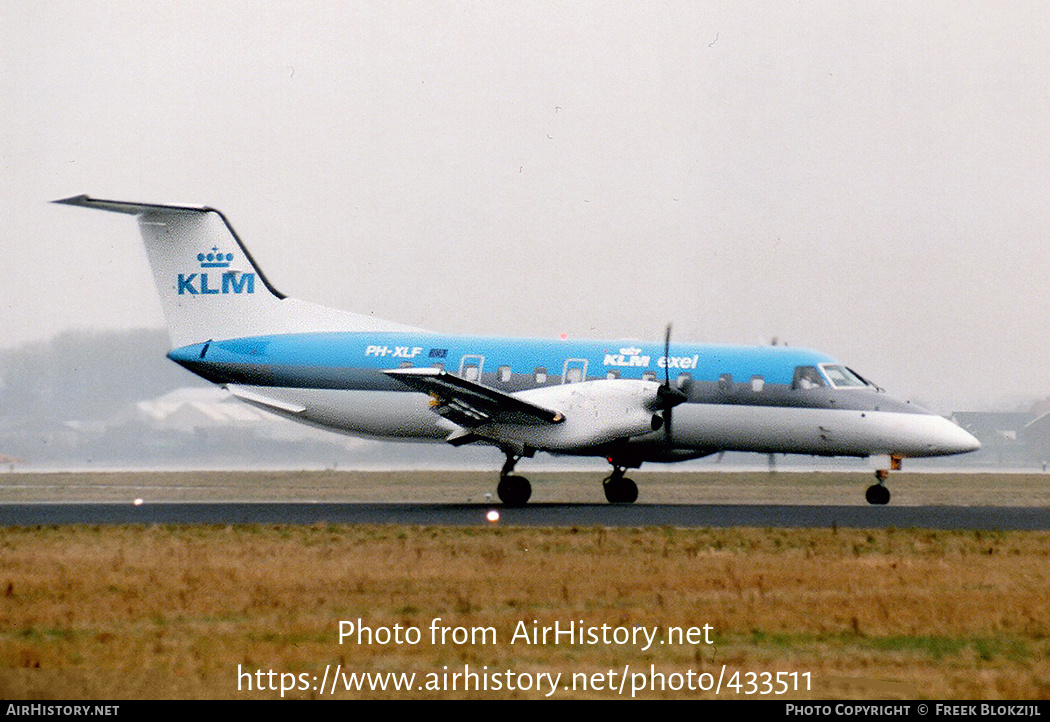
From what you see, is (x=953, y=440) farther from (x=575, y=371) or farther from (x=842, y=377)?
(x=575, y=371)

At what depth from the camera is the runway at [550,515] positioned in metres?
23.9

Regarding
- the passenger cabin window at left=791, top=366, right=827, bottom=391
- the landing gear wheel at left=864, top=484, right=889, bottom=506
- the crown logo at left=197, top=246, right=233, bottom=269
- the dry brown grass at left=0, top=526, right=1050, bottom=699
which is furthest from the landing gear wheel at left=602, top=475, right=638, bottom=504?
the crown logo at left=197, top=246, right=233, bottom=269

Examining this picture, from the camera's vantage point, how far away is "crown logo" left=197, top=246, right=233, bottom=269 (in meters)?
32.0

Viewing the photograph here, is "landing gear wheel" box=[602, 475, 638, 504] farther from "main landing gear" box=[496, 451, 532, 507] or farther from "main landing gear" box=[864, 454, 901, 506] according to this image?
"main landing gear" box=[864, 454, 901, 506]

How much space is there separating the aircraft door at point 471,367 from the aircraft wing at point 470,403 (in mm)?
1791

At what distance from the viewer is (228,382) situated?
104ft

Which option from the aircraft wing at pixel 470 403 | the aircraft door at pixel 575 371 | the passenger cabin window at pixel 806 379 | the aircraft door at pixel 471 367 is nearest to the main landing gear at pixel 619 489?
the aircraft door at pixel 575 371

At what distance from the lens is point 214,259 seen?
105 ft

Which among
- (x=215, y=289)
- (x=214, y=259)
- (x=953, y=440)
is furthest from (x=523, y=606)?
(x=214, y=259)

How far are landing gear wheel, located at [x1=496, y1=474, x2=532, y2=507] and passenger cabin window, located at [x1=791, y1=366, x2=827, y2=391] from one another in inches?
249
